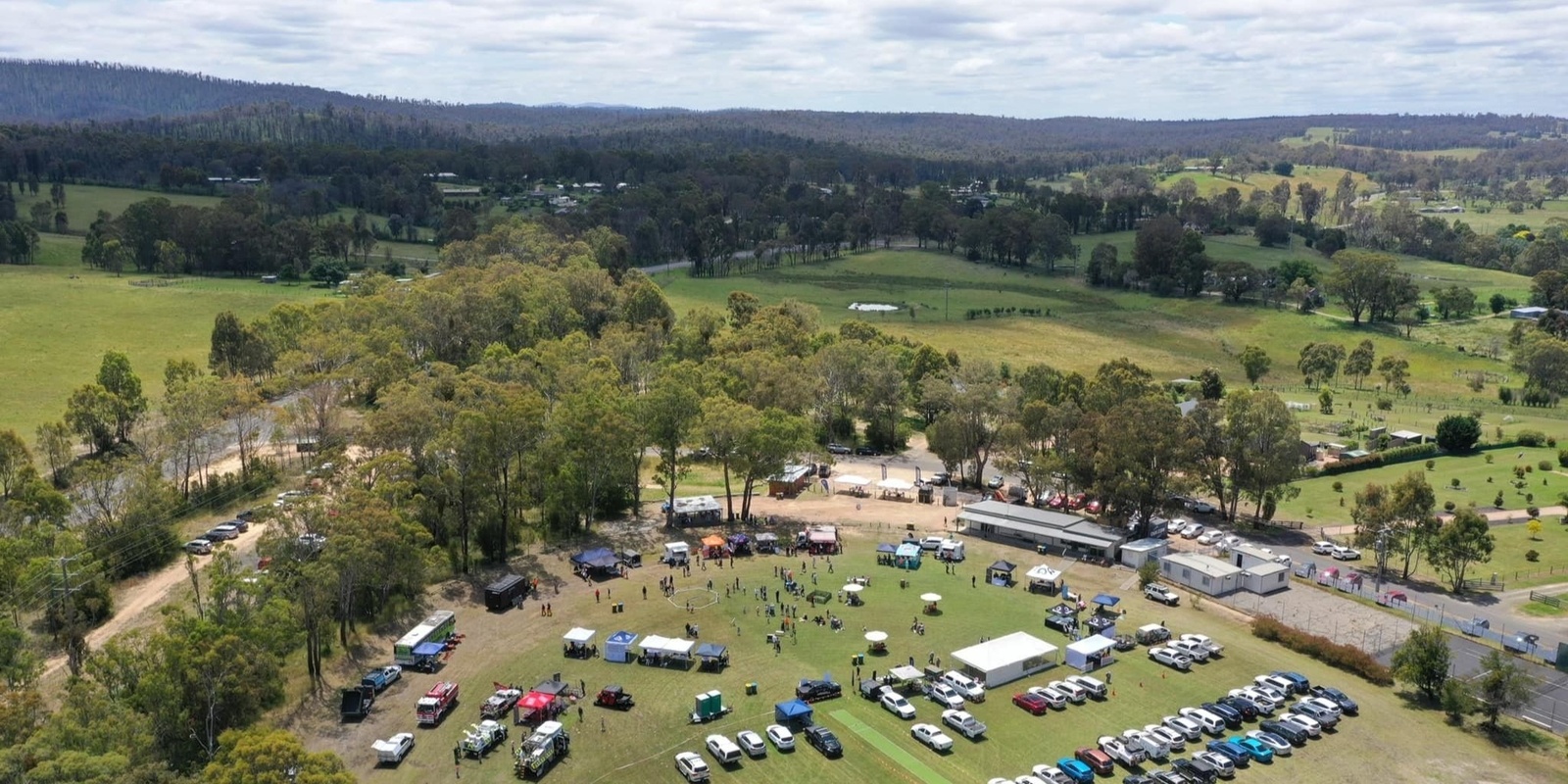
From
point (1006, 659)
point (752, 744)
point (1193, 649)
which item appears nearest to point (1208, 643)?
point (1193, 649)

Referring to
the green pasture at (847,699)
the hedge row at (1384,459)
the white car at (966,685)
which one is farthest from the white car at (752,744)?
the hedge row at (1384,459)

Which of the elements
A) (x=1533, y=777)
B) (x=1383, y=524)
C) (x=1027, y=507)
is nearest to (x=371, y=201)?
(x=1027, y=507)

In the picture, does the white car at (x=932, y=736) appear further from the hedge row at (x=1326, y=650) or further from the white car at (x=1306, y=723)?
the hedge row at (x=1326, y=650)

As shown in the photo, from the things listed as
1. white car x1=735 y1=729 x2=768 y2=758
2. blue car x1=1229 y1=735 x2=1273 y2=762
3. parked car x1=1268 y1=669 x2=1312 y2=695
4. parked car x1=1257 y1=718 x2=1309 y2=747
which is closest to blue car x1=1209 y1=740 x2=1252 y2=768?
blue car x1=1229 y1=735 x2=1273 y2=762

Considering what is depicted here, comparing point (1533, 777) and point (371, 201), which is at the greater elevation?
point (371, 201)

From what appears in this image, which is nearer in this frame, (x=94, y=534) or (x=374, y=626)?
(x=374, y=626)

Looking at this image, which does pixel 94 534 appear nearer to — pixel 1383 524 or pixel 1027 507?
pixel 1027 507

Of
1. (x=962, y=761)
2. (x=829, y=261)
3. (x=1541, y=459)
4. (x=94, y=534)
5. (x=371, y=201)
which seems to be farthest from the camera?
(x=371, y=201)

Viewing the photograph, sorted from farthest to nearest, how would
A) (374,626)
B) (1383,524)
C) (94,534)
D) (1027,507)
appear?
(1027,507)
(1383,524)
(94,534)
(374,626)
